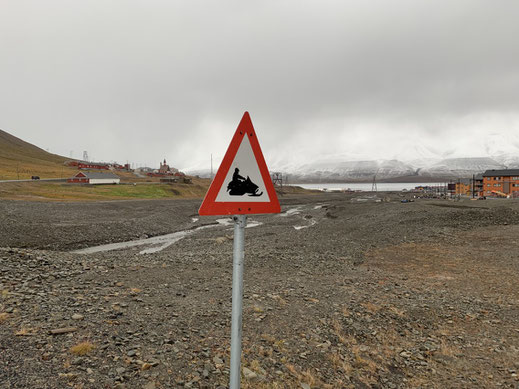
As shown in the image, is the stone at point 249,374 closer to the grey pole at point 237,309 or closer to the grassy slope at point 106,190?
the grey pole at point 237,309

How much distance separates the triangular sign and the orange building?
429 ft

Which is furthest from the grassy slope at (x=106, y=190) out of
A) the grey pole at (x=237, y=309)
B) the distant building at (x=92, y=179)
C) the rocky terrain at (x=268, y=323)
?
the grey pole at (x=237, y=309)

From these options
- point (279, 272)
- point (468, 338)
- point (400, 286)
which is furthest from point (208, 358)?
point (400, 286)

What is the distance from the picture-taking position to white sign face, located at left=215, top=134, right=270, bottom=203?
11.4 ft

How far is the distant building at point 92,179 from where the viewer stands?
9218 cm

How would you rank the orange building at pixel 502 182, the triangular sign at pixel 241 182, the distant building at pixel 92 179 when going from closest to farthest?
the triangular sign at pixel 241 182 < the distant building at pixel 92 179 < the orange building at pixel 502 182

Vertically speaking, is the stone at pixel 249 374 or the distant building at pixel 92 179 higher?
the distant building at pixel 92 179

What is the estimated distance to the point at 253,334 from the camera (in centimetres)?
734

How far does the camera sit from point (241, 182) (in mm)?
3582

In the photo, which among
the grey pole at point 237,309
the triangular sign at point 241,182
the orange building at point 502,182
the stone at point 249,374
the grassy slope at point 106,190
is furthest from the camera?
the orange building at point 502,182

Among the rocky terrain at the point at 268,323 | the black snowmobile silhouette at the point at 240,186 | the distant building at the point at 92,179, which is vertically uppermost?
the distant building at the point at 92,179

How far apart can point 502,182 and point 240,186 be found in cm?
14162

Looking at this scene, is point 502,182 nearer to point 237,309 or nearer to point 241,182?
point 241,182

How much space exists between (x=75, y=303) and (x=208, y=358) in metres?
5.14
